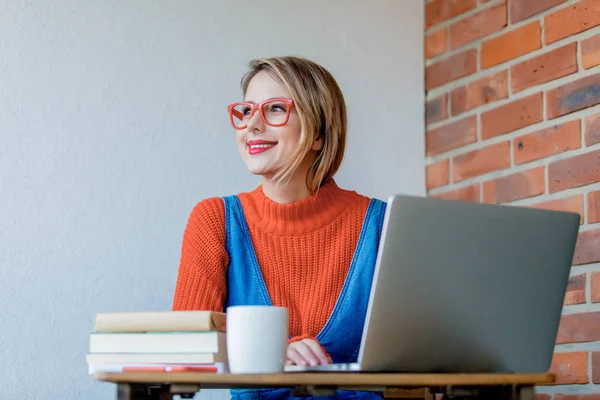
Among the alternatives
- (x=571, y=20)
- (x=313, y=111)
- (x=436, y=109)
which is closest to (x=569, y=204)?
(x=571, y=20)

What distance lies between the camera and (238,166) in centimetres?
232

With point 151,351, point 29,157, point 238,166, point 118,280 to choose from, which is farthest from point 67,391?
point 151,351

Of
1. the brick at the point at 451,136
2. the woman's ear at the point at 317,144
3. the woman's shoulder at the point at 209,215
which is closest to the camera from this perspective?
the woman's shoulder at the point at 209,215

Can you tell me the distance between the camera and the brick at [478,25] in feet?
8.04

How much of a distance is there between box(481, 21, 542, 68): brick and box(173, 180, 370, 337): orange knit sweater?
2.55 feet

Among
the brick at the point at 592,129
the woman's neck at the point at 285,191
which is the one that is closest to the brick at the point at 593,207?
the brick at the point at 592,129

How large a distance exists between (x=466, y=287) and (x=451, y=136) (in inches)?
55.9

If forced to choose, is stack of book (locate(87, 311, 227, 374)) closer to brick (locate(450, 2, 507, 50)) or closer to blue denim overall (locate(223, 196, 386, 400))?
blue denim overall (locate(223, 196, 386, 400))

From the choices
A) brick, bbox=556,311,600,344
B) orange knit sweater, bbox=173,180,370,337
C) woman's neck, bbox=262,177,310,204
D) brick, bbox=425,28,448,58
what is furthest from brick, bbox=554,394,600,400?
brick, bbox=425,28,448,58

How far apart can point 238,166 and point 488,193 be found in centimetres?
69

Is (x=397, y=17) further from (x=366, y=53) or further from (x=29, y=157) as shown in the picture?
(x=29, y=157)

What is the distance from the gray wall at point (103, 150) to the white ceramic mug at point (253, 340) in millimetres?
972

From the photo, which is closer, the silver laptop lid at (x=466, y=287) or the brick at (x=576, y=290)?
the silver laptop lid at (x=466, y=287)

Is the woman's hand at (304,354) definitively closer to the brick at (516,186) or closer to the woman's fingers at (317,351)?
the woman's fingers at (317,351)
